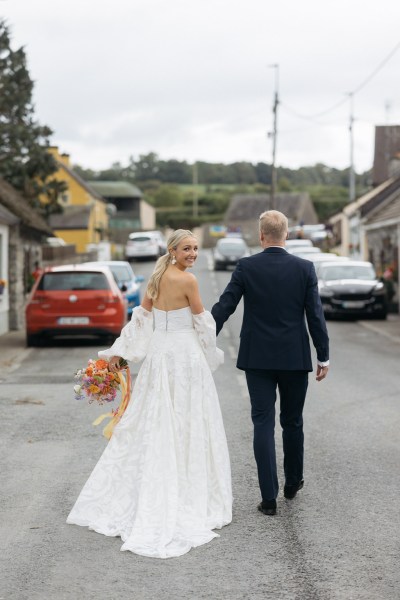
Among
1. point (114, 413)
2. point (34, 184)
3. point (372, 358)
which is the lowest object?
point (372, 358)

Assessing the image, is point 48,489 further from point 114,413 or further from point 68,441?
point 68,441

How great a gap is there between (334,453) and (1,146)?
116 ft

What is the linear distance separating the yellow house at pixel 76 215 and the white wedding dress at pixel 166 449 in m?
62.1

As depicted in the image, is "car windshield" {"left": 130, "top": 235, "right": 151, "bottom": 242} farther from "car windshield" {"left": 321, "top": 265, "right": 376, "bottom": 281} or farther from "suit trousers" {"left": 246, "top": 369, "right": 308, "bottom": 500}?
"suit trousers" {"left": 246, "top": 369, "right": 308, "bottom": 500}

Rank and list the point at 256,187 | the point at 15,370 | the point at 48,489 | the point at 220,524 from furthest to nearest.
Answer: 1. the point at 256,187
2. the point at 15,370
3. the point at 48,489
4. the point at 220,524

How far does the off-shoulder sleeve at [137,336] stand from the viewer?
653 cm

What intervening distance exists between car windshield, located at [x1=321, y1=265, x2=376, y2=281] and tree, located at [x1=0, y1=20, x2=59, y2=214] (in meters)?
17.3

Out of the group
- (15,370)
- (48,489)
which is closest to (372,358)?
(15,370)

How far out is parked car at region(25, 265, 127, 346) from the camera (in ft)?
62.5

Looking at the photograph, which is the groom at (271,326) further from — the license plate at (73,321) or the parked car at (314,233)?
the parked car at (314,233)

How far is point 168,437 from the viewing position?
6105mm

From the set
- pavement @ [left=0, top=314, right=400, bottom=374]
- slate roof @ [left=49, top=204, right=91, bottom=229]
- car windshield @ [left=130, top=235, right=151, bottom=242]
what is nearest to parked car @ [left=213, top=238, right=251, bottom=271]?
→ car windshield @ [left=130, top=235, right=151, bottom=242]

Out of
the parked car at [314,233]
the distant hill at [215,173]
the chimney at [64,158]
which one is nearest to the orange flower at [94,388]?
the parked car at [314,233]

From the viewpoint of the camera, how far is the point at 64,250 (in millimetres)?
43188
